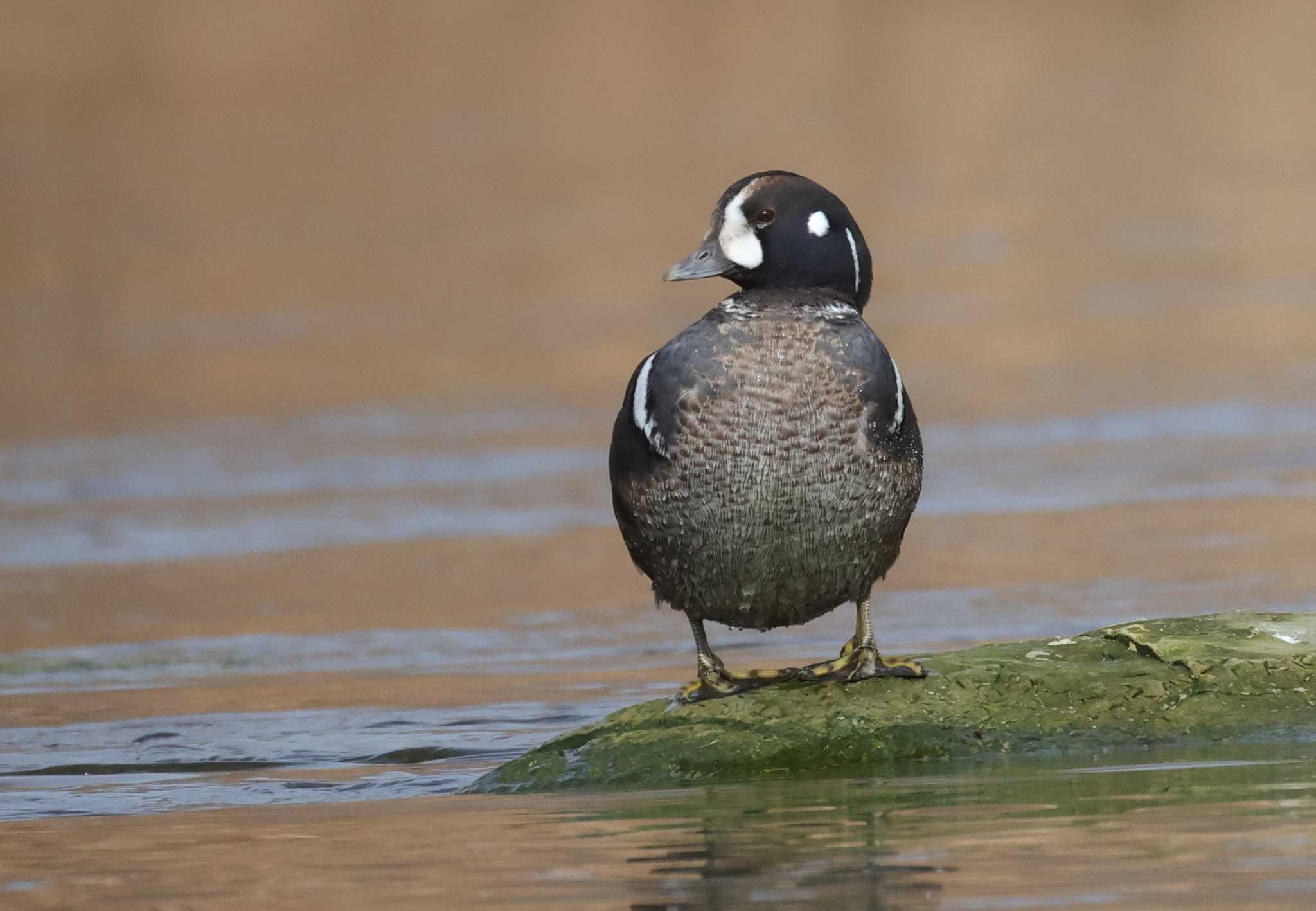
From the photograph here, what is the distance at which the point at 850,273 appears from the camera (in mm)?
7277

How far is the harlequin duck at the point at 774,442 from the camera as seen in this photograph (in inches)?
271

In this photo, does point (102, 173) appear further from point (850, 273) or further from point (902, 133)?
point (850, 273)

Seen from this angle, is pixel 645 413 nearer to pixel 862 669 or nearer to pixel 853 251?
pixel 853 251

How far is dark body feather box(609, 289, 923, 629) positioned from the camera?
22.6 ft

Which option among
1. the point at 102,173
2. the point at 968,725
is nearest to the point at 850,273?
the point at 968,725

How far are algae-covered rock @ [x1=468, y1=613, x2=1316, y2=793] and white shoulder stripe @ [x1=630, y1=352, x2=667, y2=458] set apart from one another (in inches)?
30.6

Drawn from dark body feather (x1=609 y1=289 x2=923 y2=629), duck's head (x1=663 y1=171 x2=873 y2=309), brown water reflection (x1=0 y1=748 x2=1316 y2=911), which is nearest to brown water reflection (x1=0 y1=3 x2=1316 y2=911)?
brown water reflection (x1=0 y1=748 x2=1316 y2=911)

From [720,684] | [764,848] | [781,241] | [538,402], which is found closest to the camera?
[764,848]

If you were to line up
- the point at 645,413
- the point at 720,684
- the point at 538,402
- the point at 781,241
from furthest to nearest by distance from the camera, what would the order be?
the point at 538,402 < the point at 720,684 < the point at 781,241 < the point at 645,413

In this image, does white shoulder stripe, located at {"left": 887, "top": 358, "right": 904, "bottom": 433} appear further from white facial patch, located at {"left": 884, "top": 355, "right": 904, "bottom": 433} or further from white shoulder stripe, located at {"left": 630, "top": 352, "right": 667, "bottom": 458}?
white shoulder stripe, located at {"left": 630, "top": 352, "right": 667, "bottom": 458}

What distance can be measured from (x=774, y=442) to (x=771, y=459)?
0.05 metres

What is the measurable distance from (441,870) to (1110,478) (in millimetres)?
7981

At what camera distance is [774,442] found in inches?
270

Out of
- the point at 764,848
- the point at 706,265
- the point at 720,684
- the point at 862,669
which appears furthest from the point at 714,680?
the point at 764,848
